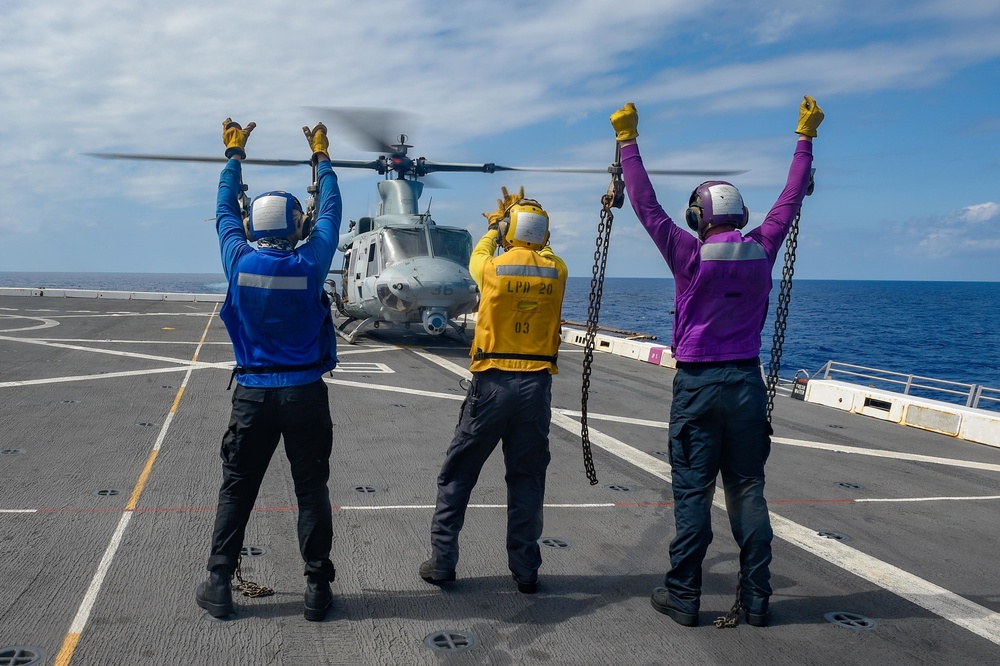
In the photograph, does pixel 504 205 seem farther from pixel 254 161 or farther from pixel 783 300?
pixel 254 161

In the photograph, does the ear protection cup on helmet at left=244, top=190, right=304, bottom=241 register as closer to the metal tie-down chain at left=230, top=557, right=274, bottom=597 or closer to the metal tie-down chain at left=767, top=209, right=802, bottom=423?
the metal tie-down chain at left=230, top=557, right=274, bottom=597

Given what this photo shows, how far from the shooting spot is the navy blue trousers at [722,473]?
4.01 meters

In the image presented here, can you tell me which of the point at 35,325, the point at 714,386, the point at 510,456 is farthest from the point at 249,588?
the point at 35,325

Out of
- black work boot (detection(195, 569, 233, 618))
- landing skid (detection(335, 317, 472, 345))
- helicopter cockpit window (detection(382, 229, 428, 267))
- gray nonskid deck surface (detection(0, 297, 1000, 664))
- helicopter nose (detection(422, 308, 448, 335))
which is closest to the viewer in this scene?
gray nonskid deck surface (detection(0, 297, 1000, 664))

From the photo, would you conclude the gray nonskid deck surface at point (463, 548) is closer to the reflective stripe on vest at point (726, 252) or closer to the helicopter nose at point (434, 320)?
the reflective stripe on vest at point (726, 252)

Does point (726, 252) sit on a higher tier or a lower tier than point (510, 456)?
higher

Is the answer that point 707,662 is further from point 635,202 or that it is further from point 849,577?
point 635,202

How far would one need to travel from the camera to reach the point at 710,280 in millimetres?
4117

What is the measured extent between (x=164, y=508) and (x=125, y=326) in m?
16.3

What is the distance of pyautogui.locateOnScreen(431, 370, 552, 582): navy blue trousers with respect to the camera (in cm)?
430

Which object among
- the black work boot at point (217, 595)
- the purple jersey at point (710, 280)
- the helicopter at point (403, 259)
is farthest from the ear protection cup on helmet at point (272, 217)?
the helicopter at point (403, 259)

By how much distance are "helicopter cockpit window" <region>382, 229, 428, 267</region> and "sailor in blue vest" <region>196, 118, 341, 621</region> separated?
42.6 feet

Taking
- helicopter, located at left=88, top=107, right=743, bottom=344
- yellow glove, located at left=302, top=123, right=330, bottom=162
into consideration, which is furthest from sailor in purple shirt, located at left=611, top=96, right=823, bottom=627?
helicopter, located at left=88, top=107, right=743, bottom=344

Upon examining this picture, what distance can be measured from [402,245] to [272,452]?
534 inches
